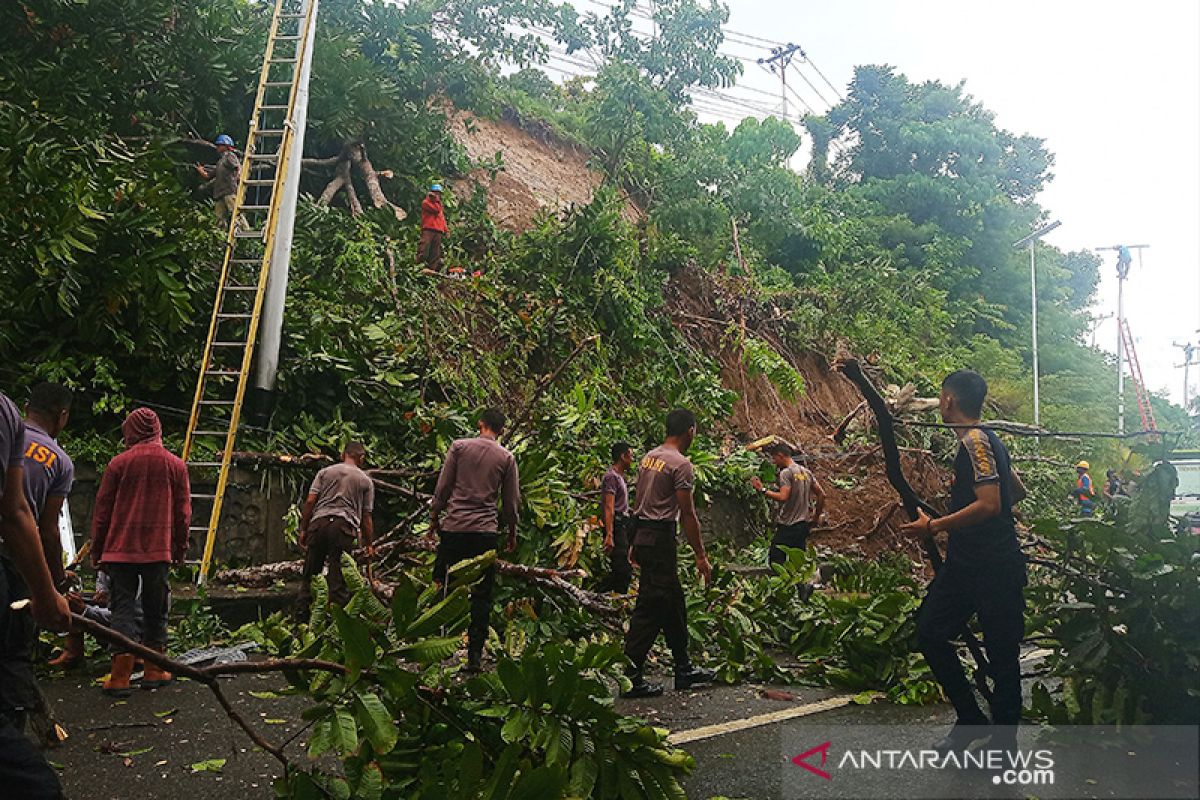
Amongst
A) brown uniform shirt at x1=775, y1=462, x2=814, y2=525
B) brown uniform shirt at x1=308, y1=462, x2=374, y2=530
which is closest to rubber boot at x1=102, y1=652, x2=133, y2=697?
brown uniform shirt at x1=308, y1=462, x2=374, y2=530

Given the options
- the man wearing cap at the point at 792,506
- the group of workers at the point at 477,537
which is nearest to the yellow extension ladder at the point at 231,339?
the group of workers at the point at 477,537

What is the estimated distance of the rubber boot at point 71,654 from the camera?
691 cm

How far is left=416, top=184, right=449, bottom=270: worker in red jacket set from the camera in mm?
14930

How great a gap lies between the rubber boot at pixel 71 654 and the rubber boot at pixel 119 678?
0.84 metres

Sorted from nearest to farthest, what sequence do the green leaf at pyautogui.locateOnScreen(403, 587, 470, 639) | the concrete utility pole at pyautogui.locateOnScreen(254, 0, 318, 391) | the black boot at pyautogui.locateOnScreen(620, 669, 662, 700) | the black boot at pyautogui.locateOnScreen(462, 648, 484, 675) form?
1. the green leaf at pyautogui.locateOnScreen(403, 587, 470, 639)
2. the black boot at pyautogui.locateOnScreen(620, 669, 662, 700)
3. the black boot at pyautogui.locateOnScreen(462, 648, 484, 675)
4. the concrete utility pole at pyautogui.locateOnScreen(254, 0, 318, 391)

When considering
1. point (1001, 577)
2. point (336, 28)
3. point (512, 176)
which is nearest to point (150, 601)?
point (1001, 577)

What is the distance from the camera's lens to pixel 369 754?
3430 millimetres

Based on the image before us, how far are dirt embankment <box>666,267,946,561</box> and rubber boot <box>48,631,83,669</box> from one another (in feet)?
32.9

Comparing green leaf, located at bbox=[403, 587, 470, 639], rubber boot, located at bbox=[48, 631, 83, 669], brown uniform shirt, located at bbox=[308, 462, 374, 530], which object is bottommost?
rubber boot, located at bbox=[48, 631, 83, 669]

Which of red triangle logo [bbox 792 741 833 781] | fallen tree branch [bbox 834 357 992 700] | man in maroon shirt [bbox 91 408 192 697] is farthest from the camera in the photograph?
man in maroon shirt [bbox 91 408 192 697]

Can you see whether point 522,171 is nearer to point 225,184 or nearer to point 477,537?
point 225,184

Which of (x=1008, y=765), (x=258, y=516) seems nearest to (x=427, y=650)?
(x=1008, y=765)

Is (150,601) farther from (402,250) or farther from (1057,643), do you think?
(402,250)

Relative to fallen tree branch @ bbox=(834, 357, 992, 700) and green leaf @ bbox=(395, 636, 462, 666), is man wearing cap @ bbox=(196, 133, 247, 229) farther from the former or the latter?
green leaf @ bbox=(395, 636, 462, 666)
